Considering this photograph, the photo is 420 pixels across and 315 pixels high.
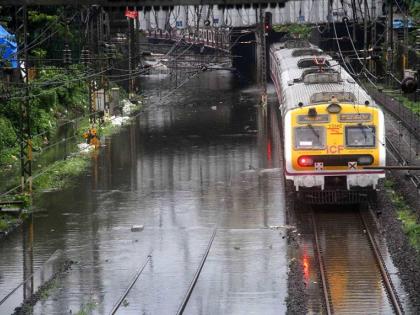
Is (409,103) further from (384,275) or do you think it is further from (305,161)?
(384,275)

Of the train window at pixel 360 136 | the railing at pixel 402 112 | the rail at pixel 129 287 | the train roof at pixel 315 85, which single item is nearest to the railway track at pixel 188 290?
the rail at pixel 129 287

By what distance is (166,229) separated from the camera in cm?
2261

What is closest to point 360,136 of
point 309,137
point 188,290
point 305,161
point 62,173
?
point 309,137

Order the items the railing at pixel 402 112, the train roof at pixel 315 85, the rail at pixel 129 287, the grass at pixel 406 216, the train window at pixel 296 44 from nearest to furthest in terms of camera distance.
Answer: the rail at pixel 129 287 → the grass at pixel 406 216 → the train roof at pixel 315 85 → the railing at pixel 402 112 → the train window at pixel 296 44

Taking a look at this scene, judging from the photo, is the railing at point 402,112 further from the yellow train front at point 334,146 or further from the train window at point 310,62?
the yellow train front at point 334,146

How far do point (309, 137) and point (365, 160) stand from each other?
4.54 ft

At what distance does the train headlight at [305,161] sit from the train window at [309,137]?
0.76 feet

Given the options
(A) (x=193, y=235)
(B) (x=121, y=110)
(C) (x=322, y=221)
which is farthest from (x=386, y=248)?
(B) (x=121, y=110)

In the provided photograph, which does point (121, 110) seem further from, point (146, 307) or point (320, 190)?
point (146, 307)

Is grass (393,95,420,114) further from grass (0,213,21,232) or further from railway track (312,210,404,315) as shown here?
grass (0,213,21,232)

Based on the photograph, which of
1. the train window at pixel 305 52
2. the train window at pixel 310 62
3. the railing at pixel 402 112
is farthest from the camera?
the train window at pixel 305 52

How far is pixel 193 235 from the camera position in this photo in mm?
21859

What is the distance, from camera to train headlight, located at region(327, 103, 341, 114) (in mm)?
22828

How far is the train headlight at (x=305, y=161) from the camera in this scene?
74.7 ft
